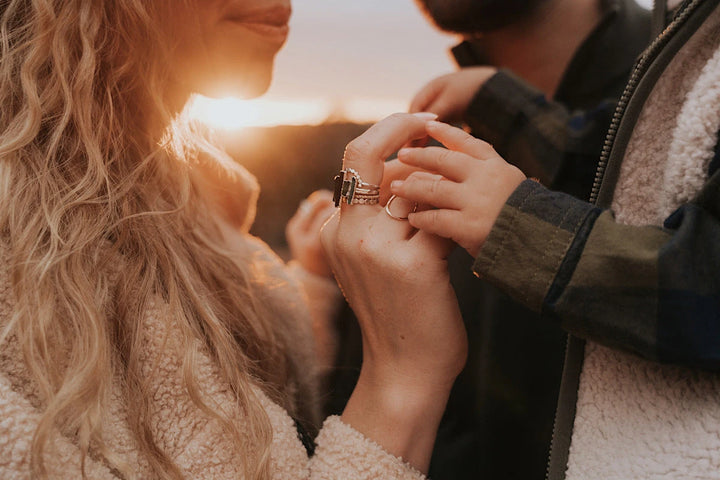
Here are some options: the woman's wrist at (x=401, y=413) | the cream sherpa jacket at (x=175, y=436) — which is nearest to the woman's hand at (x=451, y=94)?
the woman's wrist at (x=401, y=413)

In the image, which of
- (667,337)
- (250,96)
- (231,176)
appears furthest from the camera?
(231,176)

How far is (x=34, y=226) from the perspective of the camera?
71cm

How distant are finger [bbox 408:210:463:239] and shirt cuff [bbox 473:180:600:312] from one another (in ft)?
0.18

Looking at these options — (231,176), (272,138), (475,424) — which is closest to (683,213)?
(475,424)

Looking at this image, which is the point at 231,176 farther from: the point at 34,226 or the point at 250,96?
the point at 34,226

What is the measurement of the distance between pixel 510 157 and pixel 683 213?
715 millimetres

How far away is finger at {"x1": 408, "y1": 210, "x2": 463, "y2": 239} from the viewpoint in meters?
0.72

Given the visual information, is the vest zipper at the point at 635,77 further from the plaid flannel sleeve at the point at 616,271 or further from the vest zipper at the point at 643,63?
the plaid flannel sleeve at the point at 616,271

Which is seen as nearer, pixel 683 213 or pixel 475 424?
pixel 683 213

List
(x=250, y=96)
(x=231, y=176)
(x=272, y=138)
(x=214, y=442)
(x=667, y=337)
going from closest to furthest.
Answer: (x=667, y=337) → (x=214, y=442) → (x=250, y=96) → (x=231, y=176) → (x=272, y=138)

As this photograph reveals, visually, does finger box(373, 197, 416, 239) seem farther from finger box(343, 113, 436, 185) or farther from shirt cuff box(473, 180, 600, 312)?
shirt cuff box(473, 180, 600, 312)

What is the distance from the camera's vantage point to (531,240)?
67cm

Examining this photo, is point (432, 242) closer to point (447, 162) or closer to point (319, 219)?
point (447, 162)

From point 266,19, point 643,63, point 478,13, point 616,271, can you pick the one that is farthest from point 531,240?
point 478,13
